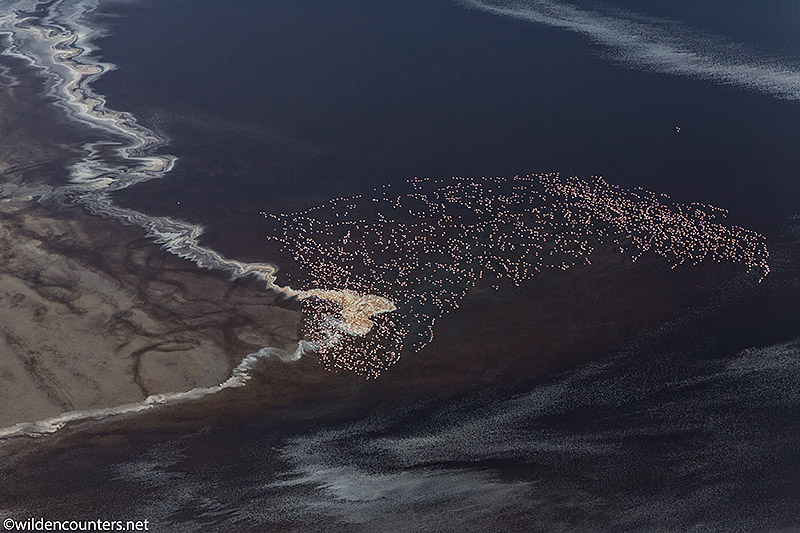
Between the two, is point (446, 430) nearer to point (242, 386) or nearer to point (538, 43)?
point (242, 386)

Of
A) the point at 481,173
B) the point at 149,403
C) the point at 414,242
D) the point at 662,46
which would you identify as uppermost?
the point at 662,46

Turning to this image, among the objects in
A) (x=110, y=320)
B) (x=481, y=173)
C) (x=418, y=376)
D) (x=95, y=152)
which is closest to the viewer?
(x=418, y=376)

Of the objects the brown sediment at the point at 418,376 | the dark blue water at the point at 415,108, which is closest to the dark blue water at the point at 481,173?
the dark blue water at the point at 415,108

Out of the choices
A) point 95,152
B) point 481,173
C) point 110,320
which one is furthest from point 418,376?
point 95,152

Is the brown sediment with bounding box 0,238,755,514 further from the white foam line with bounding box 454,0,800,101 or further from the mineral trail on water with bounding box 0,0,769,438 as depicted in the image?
the white foam line with bounding box 454,0,800,101

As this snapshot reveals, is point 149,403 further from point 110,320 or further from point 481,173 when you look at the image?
point 481,173
